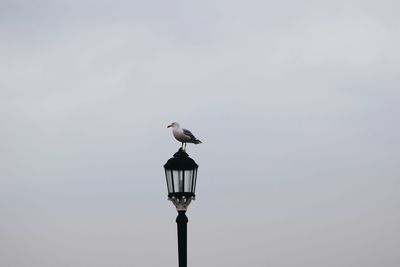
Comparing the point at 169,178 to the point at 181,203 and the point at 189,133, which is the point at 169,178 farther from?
the point at 189,133

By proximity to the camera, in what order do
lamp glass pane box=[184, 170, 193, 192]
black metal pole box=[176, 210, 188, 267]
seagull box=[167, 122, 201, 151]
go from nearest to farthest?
black metal pole box=[176, 210, 188, 267] → lamp glass pane box=[184, 170, 193, 192] → seagull box=[167, 122, 201, 151]

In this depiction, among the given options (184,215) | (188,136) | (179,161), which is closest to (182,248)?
(184,215)

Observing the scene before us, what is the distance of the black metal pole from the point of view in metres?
11.7

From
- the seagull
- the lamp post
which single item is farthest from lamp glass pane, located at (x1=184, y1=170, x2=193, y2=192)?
the seagull

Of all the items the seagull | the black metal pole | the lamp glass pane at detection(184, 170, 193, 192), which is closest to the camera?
the black metal pole

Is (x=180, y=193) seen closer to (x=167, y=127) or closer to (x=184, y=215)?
(x=184, y=215)

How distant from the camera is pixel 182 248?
38.6 ft

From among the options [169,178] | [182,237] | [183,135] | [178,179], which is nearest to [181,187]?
[178,179]

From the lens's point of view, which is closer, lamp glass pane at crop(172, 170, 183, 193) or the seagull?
lamp glass pane at crop(172, 170, 183, 193)

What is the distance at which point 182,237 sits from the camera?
11898mm

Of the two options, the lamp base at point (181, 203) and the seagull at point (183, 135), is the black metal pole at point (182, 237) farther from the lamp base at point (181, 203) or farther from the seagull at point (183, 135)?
the seagull at point (183, 135)

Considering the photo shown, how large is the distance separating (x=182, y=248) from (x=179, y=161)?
1.65 metres

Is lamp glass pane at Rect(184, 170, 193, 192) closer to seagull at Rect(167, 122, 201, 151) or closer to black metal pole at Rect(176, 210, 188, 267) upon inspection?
black metal pole at Rect(176, 210, 188, 267)

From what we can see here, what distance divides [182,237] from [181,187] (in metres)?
0.98
